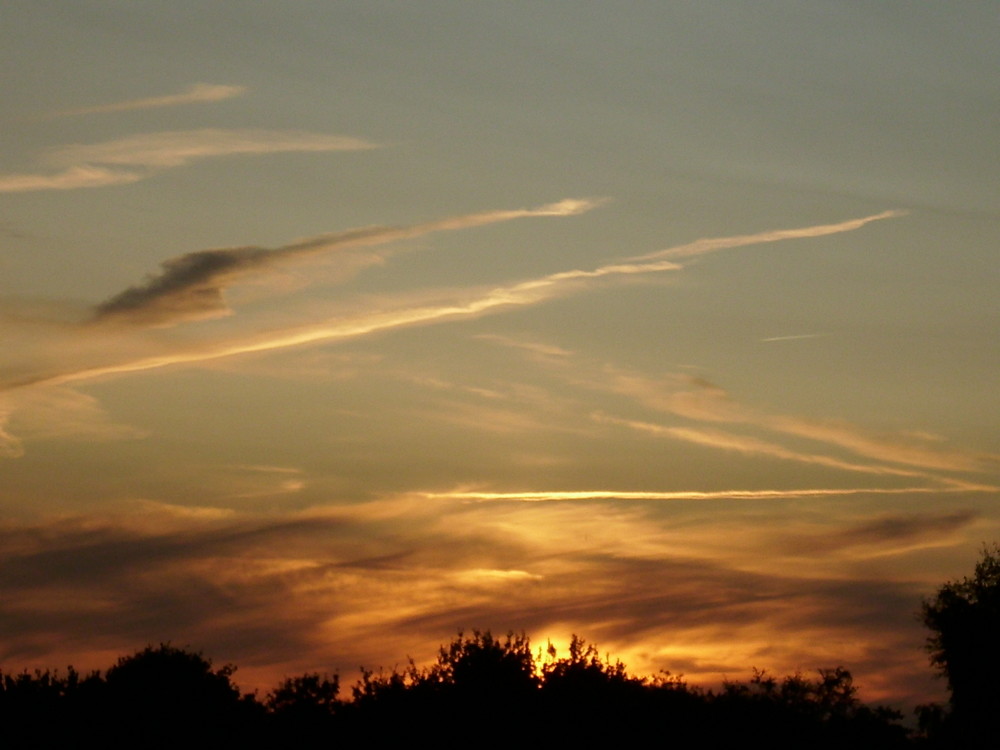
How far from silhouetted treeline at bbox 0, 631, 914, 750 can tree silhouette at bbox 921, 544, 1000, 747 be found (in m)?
4.02

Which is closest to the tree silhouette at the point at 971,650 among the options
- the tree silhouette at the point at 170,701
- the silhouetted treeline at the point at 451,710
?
the silhouetted treeline at the point at 451,710

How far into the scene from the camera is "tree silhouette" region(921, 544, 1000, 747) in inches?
2655

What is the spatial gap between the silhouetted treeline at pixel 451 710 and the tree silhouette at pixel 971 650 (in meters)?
4.02

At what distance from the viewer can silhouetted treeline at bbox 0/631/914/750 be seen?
60594mm

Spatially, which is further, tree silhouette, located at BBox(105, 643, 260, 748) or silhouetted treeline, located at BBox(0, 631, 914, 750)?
tree silhouette, located at BBox(105, 643, 260, 748)

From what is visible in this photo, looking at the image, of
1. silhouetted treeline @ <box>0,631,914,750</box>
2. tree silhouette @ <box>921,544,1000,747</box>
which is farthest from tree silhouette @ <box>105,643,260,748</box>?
tree silhouette @ <box>921,544,1000,747</box>

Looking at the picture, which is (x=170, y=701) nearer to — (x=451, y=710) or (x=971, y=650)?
(x=451, y=710)

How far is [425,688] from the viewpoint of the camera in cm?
7050

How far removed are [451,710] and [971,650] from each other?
3024 centimetres

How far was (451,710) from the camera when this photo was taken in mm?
→ 66562

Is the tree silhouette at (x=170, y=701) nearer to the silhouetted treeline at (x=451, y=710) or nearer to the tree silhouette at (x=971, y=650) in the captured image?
the silhouetted treeline at (x=451, y=710)

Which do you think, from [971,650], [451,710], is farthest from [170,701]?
[971,650]

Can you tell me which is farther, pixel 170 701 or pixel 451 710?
pixel 170 701

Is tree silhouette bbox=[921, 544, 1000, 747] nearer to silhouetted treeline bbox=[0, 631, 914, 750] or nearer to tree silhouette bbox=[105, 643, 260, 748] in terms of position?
silhouetted treeline bbox=[0, 631, 914, 750]
